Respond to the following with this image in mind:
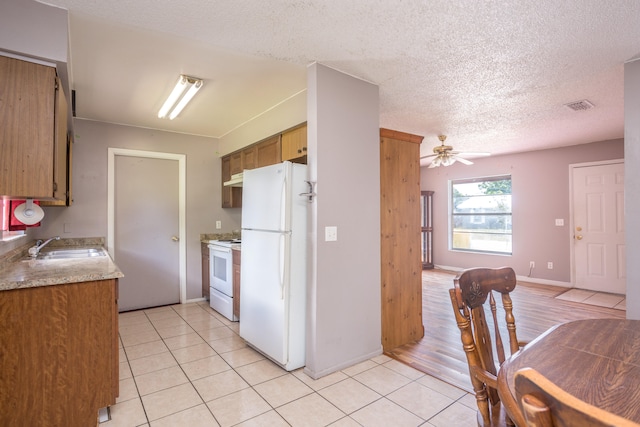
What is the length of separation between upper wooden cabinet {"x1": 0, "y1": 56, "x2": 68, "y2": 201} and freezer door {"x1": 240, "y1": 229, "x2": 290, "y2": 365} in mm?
1433

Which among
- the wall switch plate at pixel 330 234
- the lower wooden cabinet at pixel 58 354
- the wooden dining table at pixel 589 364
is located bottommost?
the lower wooden cabinet at pixel 58 354

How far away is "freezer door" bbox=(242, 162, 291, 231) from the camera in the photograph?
250cm

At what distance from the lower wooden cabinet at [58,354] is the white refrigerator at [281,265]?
3.53 ft

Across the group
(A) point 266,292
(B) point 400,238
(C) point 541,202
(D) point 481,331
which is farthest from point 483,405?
(C) point 541,202

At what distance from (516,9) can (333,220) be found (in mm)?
1733

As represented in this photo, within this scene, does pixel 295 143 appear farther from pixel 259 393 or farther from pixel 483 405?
pixel 483 405

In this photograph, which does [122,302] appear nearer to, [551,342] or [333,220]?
[333,220]

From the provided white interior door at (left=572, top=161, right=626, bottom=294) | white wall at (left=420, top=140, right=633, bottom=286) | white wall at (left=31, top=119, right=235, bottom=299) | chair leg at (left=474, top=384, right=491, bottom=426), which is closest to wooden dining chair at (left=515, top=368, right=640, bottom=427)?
chair leg at (left=474, top=384, right=491, bottom=426)

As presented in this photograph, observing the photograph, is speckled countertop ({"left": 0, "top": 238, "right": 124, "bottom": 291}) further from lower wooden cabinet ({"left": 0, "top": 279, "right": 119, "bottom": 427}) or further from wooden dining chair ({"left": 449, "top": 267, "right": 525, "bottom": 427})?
wooden dining chair ({"left": 449, "top": 267, "right": 525, "bottom": 427})

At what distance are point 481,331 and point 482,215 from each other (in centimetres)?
597

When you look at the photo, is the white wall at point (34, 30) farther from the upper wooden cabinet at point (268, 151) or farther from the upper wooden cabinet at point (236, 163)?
the upper wooden cabinet at point (236, 163)

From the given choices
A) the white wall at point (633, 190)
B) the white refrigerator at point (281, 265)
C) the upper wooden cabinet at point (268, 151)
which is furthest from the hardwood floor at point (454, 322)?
the upper wooden cabinet at point (268, 151)

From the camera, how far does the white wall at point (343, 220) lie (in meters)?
2.44

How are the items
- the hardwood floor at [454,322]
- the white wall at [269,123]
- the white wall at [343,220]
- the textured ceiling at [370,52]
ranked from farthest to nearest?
the white wall at [269,123] < the hardwood floor at [454,322] < the white wall at [343,220] < the textured ceiling at [370,52]
